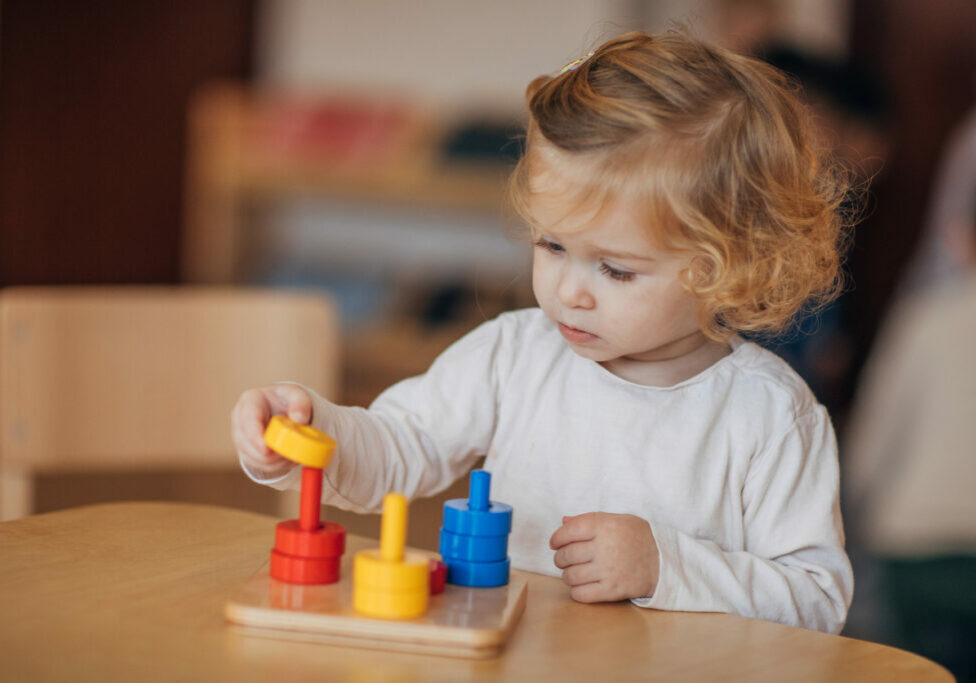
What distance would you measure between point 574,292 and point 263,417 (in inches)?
9.7

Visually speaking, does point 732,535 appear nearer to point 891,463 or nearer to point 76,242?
point 891,463

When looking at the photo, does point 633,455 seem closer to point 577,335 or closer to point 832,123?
point 577,335

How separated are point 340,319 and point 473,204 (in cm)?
51

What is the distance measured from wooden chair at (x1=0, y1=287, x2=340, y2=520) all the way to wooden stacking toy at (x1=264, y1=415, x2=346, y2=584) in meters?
0.59

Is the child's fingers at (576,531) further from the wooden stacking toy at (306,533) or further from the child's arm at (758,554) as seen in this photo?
the wooden stacking toy at (306,533)

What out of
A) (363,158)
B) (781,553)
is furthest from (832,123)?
(781,553)

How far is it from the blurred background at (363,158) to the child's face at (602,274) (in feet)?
5.72

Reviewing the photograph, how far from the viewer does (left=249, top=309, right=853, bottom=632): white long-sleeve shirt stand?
82 centimetres

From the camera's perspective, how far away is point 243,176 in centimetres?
321

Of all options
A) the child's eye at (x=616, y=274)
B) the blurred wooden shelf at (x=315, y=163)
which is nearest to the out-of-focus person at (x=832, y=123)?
the blurred wooden shelf at (x=315, y=163)

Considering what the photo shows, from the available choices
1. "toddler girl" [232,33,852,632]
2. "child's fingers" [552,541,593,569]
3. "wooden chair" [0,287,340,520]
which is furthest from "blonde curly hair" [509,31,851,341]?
"wooden chair" [0,287,340,520]

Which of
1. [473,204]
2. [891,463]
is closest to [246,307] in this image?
[891,463]

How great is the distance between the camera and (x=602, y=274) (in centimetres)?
85

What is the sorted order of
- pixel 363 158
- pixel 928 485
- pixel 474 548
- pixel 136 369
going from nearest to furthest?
pixel 474 548 < pixel 136 369 < pixel 928 485 < pixel 363 158
